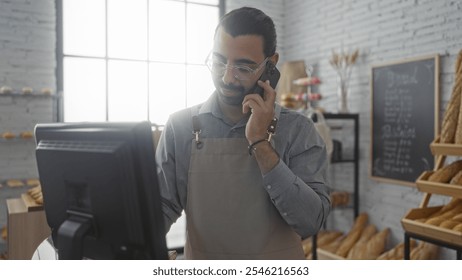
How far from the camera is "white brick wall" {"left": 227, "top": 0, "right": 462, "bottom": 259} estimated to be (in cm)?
282

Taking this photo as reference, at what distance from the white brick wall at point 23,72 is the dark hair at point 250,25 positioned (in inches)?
107

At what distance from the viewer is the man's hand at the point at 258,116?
1099 millimetres

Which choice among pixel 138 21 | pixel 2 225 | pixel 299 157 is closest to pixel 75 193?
pixel 299 157

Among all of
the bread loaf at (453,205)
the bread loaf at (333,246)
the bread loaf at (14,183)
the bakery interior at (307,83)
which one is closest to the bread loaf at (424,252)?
the bakery interior at (307,83)

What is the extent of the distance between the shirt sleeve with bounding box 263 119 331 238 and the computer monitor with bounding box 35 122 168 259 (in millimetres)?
397

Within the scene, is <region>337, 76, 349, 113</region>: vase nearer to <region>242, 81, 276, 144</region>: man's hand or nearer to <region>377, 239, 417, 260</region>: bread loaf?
<region>377, 239, 417, 260</region>: bread loaf

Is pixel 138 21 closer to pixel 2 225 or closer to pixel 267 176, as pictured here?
pixel 2 225

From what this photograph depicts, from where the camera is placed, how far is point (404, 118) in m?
3.12

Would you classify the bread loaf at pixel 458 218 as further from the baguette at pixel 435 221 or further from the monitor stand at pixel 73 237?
the monitor stand at pixel 73 237

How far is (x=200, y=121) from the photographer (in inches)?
51.2

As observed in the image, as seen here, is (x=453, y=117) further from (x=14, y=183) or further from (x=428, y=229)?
(x=14, y=183)

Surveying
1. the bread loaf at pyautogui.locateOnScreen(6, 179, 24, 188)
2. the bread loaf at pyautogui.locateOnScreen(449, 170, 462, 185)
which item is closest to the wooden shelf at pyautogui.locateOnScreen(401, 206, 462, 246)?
the bread loaf at pyautogui.locateOnScreen(449, 170, 462, 185)

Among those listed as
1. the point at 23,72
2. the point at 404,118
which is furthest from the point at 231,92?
the point at 23,72

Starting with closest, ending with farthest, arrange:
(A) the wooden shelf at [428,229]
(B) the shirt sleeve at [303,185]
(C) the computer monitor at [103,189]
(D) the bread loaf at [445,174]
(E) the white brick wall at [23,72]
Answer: (C) the computer monitor at [103,189] → (B) the shirt sleeve at [303,185] → (A) the wooden shelf at [428,229] → (D) the bread loaf at [445,174] → (E) the white brick wall at [23,72]
